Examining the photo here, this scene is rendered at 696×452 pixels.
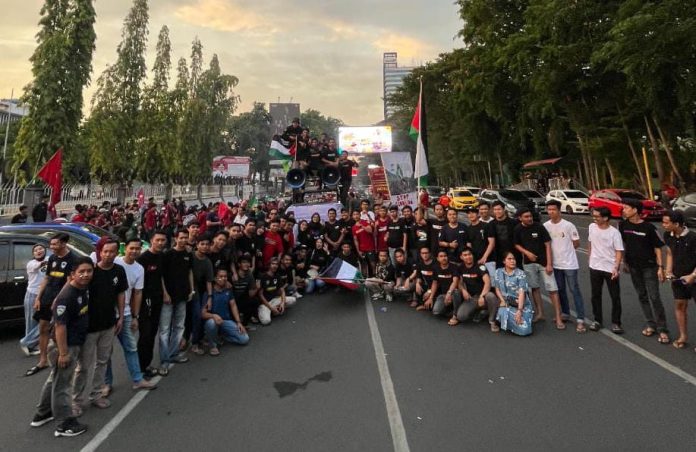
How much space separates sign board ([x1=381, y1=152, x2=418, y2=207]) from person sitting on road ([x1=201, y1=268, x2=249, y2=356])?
564 centimetres

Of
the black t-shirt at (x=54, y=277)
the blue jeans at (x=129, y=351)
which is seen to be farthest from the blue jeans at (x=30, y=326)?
the blue jeans at (x=129, y=351)

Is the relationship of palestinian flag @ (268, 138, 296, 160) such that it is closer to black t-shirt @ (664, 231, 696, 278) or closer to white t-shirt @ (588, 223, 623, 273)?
white t-shirt @ (588, 223, 623, 273)

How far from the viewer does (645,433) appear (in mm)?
3330

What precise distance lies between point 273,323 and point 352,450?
11.8 ft

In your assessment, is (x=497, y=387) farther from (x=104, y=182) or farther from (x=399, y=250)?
(x=104, y=182)

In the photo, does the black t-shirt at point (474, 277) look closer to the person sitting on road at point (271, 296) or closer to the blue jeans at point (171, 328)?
the person sitting on road at point (271, 296)

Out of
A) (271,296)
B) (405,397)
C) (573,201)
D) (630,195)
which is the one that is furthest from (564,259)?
(573,201)

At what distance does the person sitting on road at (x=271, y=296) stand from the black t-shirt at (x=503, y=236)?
144 inches

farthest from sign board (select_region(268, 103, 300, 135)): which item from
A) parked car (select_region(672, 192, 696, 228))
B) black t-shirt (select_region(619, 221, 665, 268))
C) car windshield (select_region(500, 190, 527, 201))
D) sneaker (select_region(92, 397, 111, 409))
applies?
sneaker (select_region(92, 397, 111, 409))

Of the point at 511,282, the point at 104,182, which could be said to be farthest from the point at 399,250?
the point at 104,182

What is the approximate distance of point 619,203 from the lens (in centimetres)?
1766

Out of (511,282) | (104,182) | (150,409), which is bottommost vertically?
(150,409)

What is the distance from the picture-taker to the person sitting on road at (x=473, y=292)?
6.04 meters

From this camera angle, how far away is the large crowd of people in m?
3.85
